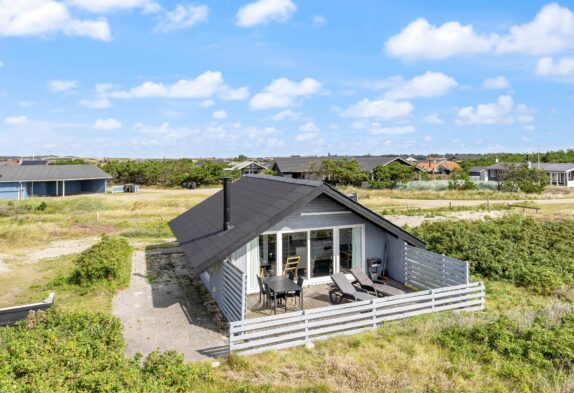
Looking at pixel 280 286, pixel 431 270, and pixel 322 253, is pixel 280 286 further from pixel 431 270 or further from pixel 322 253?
pixel 431 270

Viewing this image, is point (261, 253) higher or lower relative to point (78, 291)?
higher

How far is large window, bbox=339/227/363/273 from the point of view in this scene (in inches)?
547

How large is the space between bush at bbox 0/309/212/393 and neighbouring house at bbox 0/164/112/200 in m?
53.6

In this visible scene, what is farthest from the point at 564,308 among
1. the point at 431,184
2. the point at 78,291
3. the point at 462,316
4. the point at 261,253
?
the point at 431,184

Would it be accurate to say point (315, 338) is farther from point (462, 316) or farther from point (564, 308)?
point (564, 308)

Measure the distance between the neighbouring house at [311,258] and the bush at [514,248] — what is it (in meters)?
3.43

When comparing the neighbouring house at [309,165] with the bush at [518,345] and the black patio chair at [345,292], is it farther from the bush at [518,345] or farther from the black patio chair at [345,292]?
the bush at [518,345]

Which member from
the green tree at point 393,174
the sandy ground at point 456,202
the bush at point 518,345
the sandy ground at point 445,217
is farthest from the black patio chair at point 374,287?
the green tree at point 393,174

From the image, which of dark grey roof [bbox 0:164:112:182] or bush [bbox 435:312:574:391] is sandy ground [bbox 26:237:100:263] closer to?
bush [bbox 435:312:574:391]

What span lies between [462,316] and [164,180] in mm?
68576

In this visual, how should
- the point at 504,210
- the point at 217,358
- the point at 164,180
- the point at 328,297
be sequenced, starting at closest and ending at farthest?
the point at 217,358 → the point at 328,297 → the point at 504,210 → the point at 164,180

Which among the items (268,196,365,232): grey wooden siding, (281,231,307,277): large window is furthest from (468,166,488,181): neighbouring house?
(281,231,307,277): large window

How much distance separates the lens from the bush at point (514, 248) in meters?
14.5

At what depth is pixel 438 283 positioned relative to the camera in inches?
510
